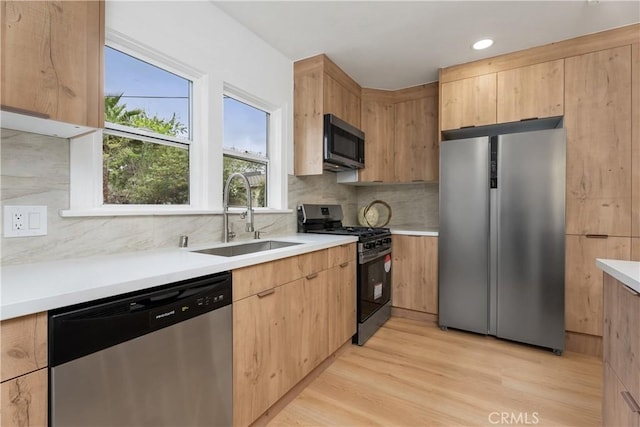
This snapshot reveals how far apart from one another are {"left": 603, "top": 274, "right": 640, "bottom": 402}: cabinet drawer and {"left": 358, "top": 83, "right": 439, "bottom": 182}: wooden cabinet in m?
2.24

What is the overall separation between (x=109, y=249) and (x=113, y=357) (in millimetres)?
738

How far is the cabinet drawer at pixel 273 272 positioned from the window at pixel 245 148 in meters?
0.75

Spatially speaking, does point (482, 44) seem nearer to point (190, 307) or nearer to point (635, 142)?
point (635, 142)

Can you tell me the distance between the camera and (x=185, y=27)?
1.88 meters

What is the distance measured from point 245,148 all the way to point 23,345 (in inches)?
76.2

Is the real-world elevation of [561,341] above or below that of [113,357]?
below

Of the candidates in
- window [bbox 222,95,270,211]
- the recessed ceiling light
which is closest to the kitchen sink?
window [bbox 222,95,270,211]

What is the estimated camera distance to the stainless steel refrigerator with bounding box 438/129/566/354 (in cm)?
242

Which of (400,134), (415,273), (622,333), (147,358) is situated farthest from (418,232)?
(147,358)

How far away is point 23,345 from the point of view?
79 centimetres

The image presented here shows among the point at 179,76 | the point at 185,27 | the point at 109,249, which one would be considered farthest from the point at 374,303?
the point at 185,27

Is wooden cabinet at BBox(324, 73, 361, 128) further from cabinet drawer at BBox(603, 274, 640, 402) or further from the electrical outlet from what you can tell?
cabinet drawer at BBox(603, 274, 640, 402)

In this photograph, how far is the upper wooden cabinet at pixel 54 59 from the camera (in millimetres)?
985

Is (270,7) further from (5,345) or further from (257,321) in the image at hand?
(5,345)
